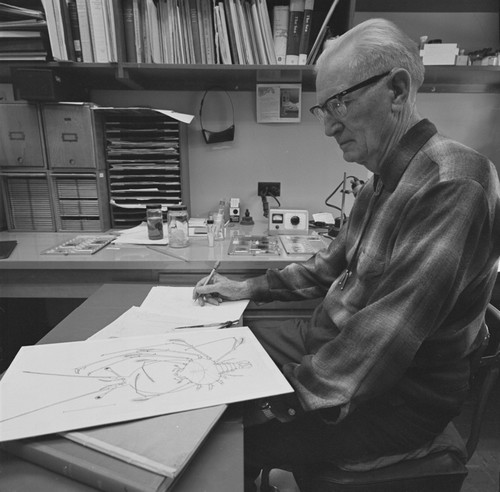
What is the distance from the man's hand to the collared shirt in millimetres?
322

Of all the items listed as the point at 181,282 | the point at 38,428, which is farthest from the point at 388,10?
the point at 38,428

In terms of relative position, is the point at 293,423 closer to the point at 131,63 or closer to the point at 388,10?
the point at 131,63

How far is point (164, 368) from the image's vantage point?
24.4 inches

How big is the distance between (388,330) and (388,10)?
1671 millimetres

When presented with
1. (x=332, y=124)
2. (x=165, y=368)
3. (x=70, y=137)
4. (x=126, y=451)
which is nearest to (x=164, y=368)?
(x=165, y=368)

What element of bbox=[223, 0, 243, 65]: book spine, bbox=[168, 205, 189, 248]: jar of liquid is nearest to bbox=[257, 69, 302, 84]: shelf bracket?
bbox=[223, 0, 243, 65]: book spine

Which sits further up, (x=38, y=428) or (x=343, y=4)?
(x=343, y=4)

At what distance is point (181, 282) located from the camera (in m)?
1.17

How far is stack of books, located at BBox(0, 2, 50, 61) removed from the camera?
4.45 ft

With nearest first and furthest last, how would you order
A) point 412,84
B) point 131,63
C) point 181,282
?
1. point 412,84
2. point 181,282
3. point 131,63

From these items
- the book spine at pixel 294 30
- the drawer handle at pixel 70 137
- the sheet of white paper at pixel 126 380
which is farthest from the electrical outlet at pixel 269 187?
the sheet of white paper at pixel 126 380

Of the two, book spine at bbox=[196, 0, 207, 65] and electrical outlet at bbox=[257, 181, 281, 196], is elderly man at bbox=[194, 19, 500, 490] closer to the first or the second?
book spine at bbox=[196, 0, 207, 65]

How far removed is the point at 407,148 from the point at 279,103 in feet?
3.70

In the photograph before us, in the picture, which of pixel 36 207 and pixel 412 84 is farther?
pixel 36 207
